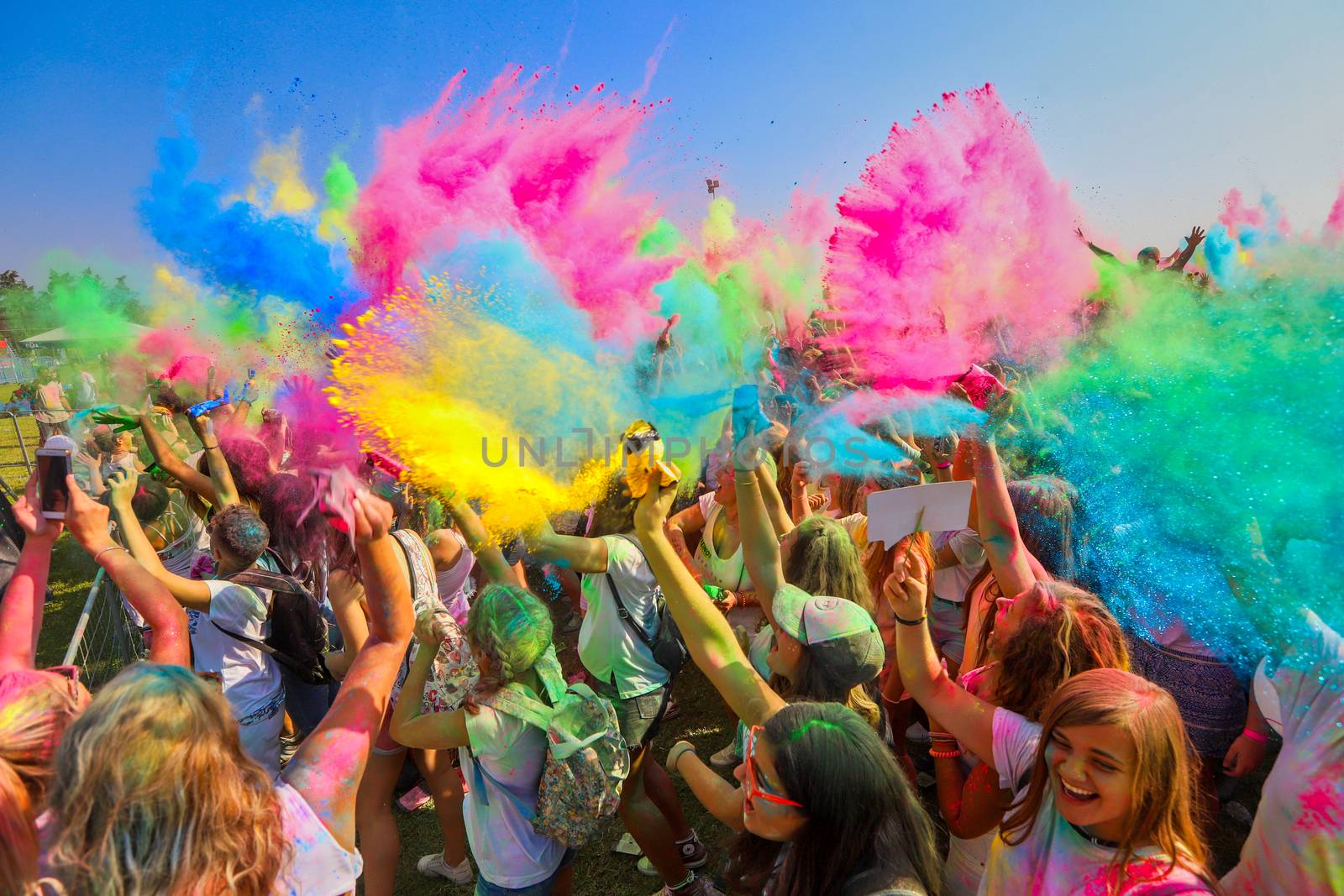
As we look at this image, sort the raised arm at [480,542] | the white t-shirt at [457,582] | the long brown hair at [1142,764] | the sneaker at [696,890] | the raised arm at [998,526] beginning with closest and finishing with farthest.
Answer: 1. the long brown hair at [1142,764]
2. the raised arm at [998,526]
3. the raised arm at [480,542]
4. the sneaker at [696,890]
5. the white t-shirt at [457,582]

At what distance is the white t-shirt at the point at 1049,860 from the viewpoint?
4.88 ft

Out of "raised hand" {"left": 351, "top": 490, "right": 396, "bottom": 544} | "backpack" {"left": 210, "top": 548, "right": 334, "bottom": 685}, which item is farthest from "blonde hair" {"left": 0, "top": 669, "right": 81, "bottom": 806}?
"backpack" {"left": 210, "top": 548, "right": 334, "bottom": 685}

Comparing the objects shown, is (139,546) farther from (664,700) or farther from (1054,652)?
(1054,652)

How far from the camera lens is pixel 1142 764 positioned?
5.10ft

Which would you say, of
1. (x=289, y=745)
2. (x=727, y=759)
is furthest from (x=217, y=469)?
(x=727, y=759)

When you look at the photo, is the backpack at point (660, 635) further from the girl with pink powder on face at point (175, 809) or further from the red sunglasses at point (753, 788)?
the girl with pink powder on face at point (175, 809)

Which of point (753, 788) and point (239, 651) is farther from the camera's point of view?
point (239, 651)

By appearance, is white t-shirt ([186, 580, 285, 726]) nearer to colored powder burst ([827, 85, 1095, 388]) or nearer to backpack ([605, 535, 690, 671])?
backpack ([605, 535, 690, 671])

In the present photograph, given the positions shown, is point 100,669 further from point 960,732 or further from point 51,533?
point 960,732

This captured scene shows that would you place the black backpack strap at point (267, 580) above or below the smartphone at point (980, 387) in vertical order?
below

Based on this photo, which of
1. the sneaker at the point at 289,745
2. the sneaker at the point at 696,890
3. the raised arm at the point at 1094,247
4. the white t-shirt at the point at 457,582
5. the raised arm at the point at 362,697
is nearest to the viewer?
the raised arm at the point at 362,697

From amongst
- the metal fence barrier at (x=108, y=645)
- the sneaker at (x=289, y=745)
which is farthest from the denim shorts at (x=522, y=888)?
the metal fence barrier at (x=108, y=645)

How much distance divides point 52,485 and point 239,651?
1373 millimetres

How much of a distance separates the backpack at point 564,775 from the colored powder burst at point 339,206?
8.73ft
